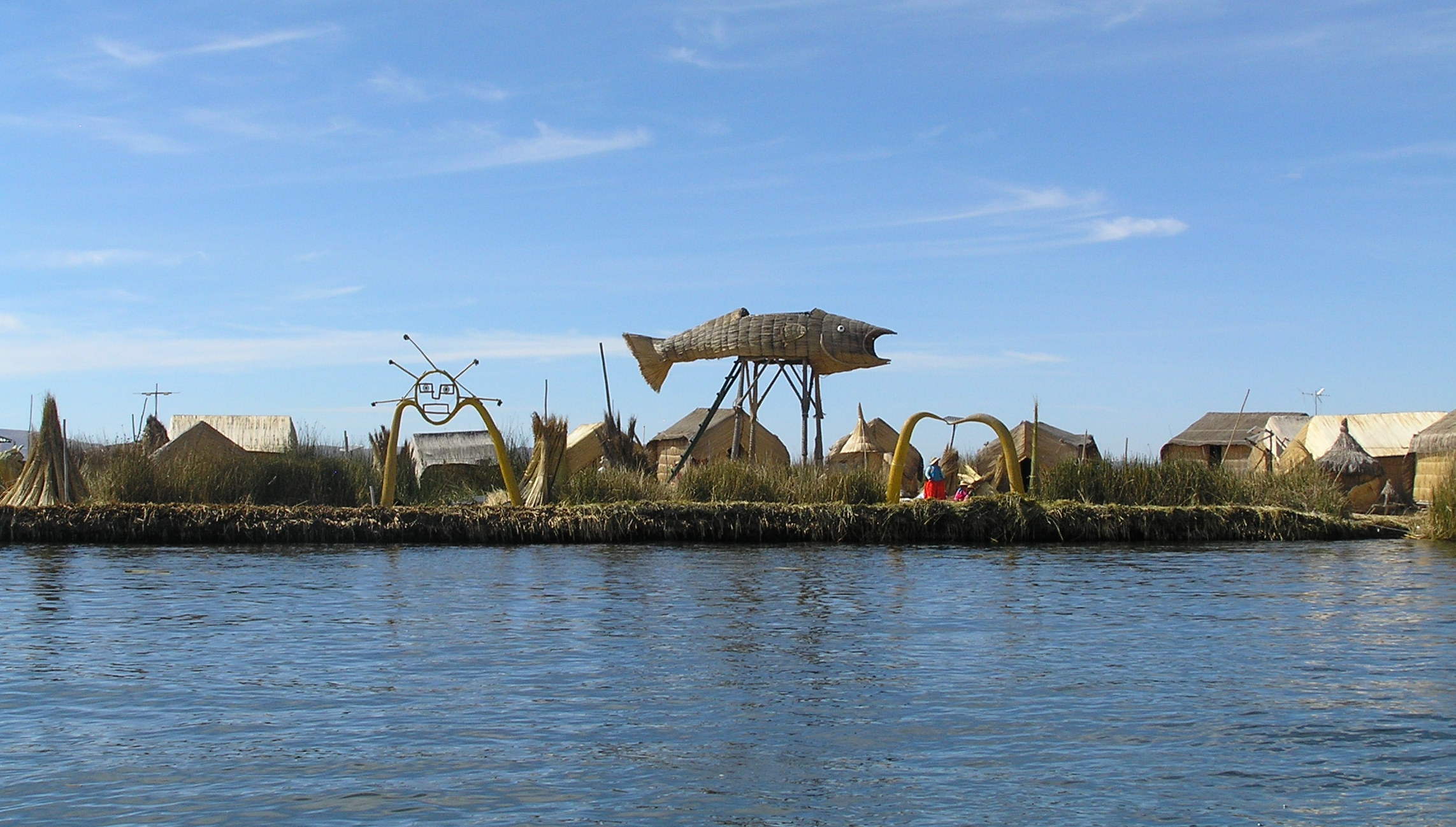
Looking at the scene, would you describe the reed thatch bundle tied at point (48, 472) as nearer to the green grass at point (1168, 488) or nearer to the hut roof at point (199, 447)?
the hut roof at point (199, 447)

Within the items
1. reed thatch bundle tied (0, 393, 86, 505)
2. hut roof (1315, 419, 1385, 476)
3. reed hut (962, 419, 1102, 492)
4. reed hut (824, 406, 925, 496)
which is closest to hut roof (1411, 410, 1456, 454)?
hut roof (1315, 419, 1385, 476)

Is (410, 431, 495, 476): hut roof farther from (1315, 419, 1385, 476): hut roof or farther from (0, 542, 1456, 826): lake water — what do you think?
(1315, 419, 1385, 476): hut roof

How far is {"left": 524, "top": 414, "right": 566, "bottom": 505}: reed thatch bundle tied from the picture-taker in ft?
69.8

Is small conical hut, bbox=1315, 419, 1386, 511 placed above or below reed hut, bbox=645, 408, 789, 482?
below

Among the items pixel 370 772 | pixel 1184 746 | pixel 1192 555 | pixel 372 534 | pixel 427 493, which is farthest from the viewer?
pixel 427 493

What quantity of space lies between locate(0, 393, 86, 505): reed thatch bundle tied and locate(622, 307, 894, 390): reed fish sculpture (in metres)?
10.4

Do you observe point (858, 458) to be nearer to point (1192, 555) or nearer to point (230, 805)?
point (1192, 555)

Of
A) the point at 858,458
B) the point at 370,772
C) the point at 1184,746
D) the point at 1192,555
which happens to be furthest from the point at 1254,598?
the point at 858,458

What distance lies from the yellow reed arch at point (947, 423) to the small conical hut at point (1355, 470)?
8.50 meters

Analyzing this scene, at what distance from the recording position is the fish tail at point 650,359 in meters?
25.9

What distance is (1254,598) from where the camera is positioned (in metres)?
13.5

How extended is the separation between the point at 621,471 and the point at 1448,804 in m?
17.0

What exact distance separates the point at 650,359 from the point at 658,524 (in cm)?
617

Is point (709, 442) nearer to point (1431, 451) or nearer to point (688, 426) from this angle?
point (688, 426)
